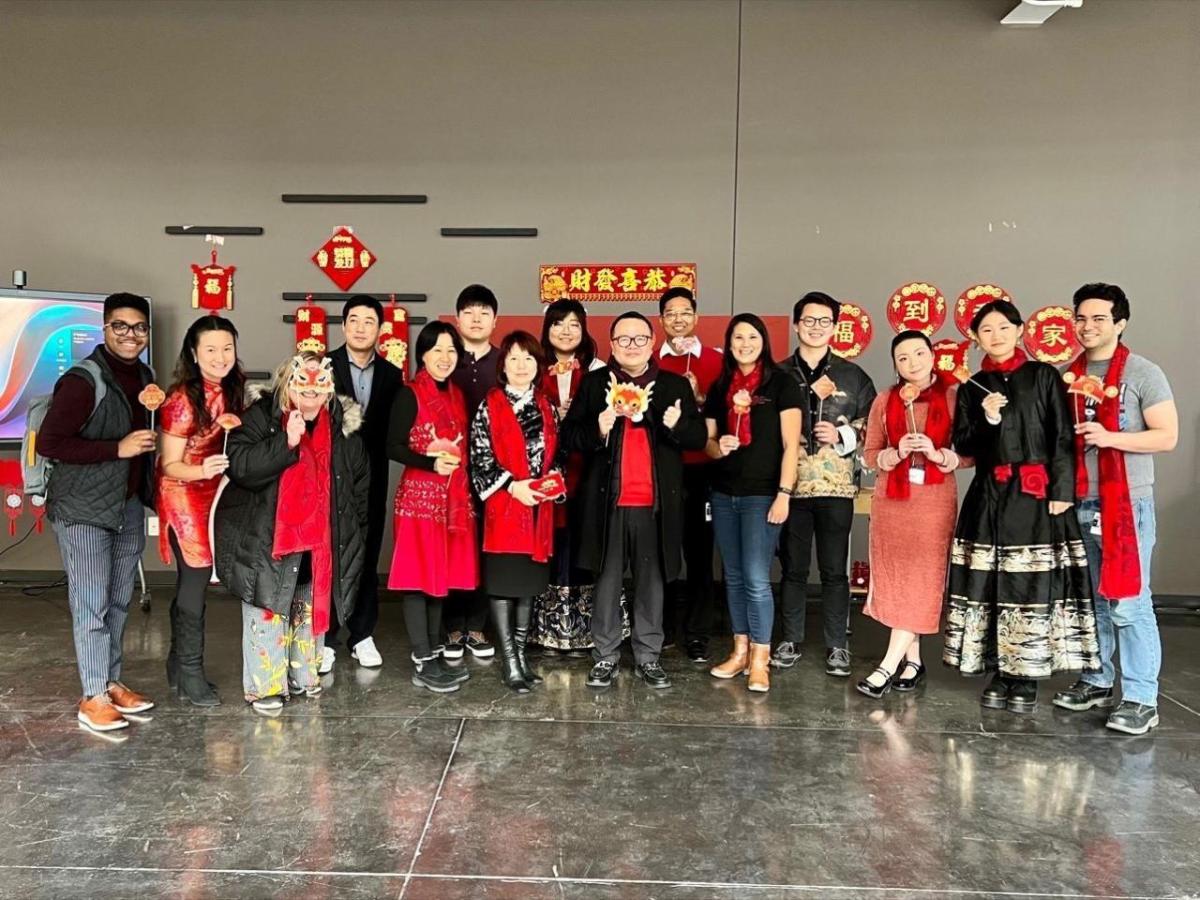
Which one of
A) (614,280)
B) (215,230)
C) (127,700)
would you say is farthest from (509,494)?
(215,230)

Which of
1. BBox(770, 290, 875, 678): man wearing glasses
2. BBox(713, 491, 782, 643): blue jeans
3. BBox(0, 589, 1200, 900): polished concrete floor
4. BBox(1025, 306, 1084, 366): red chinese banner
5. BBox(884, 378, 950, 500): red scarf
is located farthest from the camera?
BBox(1025, 306, 1084, 366): red chinese banner

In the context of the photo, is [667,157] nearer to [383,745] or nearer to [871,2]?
[871,2]

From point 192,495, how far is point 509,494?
1.14 meters

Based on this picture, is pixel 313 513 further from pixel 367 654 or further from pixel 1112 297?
pixel 1112 297

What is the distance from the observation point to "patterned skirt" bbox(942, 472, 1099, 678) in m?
2.92

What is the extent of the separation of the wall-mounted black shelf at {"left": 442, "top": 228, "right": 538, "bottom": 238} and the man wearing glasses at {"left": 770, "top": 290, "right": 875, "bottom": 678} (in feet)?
6.72

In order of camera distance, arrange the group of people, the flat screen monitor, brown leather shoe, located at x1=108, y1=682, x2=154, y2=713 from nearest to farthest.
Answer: the group of people < brown leather shoe, located at x1=108, y1=682, x2=154, y2=713 < the flat screen monitor

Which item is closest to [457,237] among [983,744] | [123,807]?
[123,807]

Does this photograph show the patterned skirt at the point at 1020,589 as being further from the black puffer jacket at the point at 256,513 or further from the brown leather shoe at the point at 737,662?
the black puffer jacket at the point at 256,513

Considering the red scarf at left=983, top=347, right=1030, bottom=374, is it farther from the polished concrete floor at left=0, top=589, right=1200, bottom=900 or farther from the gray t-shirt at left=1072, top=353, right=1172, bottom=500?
the polished concrete floor at left=0, top=589, right=1200, bottom=900

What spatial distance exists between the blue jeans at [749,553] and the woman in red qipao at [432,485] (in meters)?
1.02

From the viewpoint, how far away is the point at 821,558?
136 inches

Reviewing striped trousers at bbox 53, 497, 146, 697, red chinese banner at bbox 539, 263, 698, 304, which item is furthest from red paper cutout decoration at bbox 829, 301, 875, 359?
striped trousers at bbox 53, 497, 146, 697

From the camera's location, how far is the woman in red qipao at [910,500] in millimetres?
3090
